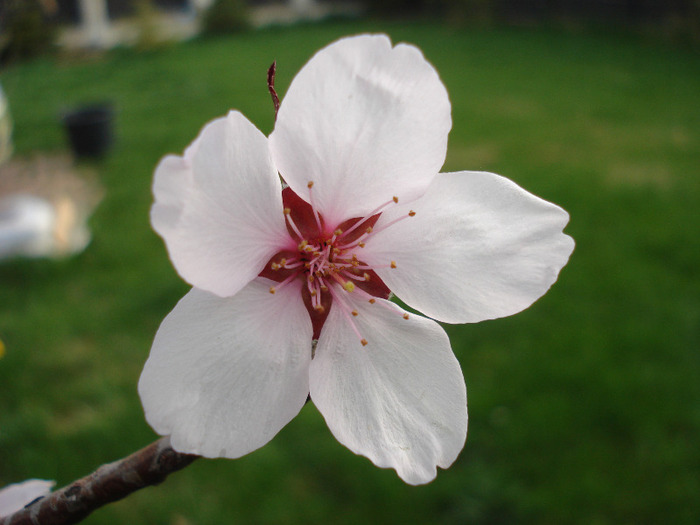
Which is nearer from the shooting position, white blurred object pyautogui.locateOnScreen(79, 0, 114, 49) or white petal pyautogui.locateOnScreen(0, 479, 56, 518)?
white petal pyautogui.locateOnScreen(0, 479, 56, 518)

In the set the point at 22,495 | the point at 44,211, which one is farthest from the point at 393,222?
the point at 44,211

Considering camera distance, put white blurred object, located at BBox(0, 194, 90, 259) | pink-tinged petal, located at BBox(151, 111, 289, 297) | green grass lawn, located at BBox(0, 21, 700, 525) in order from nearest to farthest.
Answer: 1. pink-tinged petal, located at BBox(151, 111, 289, 297)
2. green grass lawn, located at BBox(0, 21, 700, 525)
3. white blurred object, located at BBox(0, 194, 90, 259)

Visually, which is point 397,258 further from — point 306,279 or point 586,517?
point 586,517

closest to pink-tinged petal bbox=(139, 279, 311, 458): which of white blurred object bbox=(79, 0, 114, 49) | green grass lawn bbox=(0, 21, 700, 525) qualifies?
green grass lawn bbox=(0, 21, 700, 525)

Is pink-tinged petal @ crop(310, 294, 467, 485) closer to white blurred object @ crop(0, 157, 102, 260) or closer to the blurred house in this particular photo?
white blurred object @ crop(0, 157, 102, 260)

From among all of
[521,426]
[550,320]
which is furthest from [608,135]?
[521,426]

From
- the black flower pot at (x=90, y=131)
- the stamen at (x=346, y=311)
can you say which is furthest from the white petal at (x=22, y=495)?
the black flower pot at (x=90, y=131)
